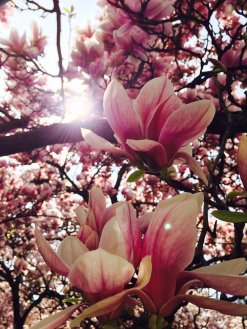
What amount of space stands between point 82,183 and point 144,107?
23.5ft

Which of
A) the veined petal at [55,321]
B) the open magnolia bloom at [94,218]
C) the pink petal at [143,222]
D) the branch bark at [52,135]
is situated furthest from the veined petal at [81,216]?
the branch bark at [52,135]

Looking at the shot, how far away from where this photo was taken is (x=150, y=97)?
2.66 feet

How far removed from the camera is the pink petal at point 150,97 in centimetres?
80

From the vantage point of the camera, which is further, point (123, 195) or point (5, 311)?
point (5, 311)

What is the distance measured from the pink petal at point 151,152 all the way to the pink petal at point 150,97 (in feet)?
0.15

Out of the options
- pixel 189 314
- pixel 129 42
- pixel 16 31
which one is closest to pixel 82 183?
pixel 189 314

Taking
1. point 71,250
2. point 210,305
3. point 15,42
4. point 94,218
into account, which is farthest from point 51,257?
point 15,42

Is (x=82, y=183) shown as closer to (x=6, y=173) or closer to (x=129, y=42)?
(x=6, y=173)

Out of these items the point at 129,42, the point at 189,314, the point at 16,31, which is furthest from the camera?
the point at 189,314

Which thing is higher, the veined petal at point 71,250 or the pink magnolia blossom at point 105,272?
the veined petal at point 71,250

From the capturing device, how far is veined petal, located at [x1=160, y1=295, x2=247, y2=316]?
0.53m

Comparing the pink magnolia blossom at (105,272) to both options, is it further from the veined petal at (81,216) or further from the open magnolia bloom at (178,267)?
the veined petal at (81,216)

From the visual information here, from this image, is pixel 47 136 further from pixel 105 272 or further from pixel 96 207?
pixel 105 272

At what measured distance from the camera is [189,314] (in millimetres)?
8984
